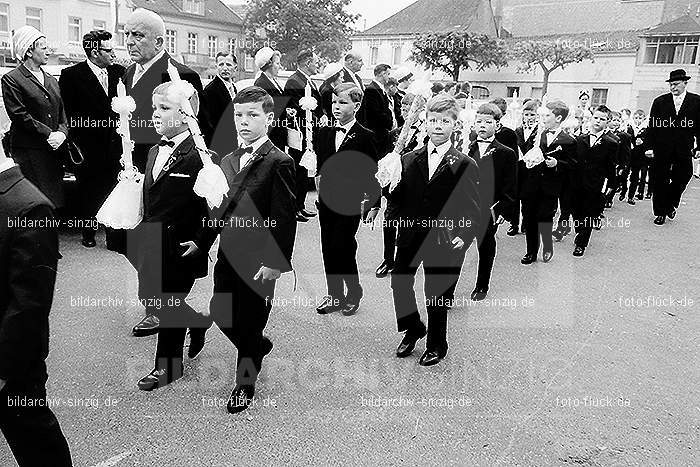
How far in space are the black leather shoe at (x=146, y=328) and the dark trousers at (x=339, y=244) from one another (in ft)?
5.06

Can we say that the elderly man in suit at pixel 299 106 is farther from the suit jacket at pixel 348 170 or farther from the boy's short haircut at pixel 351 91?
the boy's short haircut at pixel 351 91

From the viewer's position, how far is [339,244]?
5.35 meters

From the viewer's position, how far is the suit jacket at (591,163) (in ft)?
27.6

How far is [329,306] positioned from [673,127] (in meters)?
8.15

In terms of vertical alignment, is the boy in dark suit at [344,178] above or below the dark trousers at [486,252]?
above

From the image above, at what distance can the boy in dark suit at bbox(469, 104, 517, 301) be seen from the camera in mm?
6199

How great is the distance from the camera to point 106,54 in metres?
7.06

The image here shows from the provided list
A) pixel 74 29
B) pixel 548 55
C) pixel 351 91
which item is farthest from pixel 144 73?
pixel 548 55

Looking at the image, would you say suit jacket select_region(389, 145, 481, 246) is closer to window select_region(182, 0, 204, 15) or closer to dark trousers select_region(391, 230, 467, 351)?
dark trousers select_region(391, 230, 467, 351)

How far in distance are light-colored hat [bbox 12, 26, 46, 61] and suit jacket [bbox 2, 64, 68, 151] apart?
0.52 feet

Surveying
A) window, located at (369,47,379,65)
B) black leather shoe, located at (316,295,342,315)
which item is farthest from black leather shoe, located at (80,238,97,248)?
window, located at (369,47,379,65)

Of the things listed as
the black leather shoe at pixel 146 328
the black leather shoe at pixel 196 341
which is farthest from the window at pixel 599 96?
the black leather shoe at pixel 196 341

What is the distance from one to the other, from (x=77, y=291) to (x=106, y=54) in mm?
2939

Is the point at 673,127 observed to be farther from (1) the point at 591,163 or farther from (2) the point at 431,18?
(2) the point at 431,18
